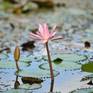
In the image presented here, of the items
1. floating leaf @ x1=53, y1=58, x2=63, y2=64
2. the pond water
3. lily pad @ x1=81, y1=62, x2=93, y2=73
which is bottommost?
the pond water

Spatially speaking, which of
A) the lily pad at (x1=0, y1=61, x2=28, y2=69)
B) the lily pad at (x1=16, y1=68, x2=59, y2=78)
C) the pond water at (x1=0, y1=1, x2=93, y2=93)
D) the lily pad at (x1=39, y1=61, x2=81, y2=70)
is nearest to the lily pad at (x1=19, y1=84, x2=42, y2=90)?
the pond water at (x1=0, y1=1, x2=93, y2=93)

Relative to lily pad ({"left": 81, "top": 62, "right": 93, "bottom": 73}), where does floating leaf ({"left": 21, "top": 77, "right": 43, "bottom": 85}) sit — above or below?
below

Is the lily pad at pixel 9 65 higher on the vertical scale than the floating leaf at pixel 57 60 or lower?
lower

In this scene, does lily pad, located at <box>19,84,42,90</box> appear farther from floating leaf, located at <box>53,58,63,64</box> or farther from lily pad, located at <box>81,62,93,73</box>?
floating leaf, located at <box>53,58,63,64</box>

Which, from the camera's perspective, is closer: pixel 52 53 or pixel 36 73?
pixel 36 73

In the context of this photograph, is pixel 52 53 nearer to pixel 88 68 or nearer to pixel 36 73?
pixel 36 73

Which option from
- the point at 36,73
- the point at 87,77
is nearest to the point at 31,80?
the point at 36,73

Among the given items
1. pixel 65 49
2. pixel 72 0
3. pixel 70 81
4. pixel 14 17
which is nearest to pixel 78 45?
pixel 65 49

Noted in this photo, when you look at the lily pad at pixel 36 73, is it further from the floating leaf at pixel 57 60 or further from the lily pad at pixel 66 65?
the floating leaf at pixel 57 60

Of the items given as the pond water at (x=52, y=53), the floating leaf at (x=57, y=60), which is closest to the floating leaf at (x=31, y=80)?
the pond water at (x=52, y=53)

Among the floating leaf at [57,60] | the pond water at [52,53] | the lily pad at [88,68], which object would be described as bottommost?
the pond water at [52,53]
